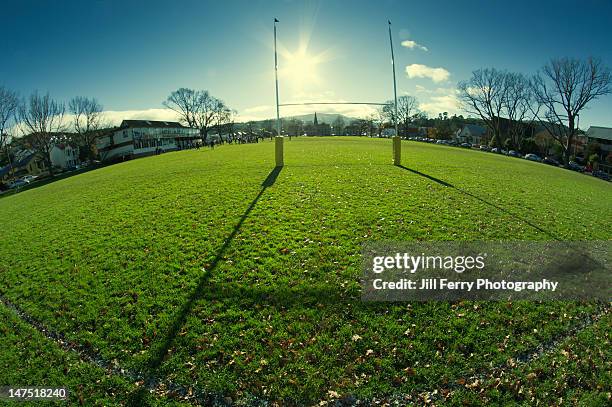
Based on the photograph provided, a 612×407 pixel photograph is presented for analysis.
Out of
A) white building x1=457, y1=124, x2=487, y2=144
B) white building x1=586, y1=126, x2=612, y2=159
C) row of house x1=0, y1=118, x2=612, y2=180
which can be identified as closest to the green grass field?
row of house x1=0, y1=118, x2=612, y2=180

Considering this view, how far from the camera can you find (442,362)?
207 inches

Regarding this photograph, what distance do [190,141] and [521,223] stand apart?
313ft

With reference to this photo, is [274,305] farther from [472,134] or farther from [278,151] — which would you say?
[472,134]

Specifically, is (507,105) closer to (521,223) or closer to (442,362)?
(521,223)

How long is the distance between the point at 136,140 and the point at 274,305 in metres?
74.4

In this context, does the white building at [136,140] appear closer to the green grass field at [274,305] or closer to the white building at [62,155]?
the white building at [62,155]

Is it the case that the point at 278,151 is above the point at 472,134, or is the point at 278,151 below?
below

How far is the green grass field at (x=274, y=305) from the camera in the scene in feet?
16.8

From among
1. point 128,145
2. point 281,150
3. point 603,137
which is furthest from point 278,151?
point 603,137

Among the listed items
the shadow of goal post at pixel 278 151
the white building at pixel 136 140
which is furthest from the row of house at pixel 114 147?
the shadow of goal post at pixel 278 151

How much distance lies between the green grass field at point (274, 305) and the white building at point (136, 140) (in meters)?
58.7

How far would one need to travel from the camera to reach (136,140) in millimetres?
68688

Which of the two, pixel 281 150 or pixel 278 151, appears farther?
pixel 281 150

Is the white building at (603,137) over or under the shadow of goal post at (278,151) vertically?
over
